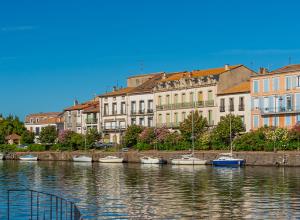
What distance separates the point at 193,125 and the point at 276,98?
47.4 ft

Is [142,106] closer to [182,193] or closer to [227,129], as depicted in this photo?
[227,129]

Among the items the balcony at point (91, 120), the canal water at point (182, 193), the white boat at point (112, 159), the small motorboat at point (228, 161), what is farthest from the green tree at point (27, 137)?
the canal water at point (182, 193)

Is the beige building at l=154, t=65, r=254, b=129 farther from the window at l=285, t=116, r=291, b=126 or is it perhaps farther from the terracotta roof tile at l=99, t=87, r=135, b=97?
the window at l=285, t=116, r=291, b=126

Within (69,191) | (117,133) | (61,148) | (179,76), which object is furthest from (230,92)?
(69,191)

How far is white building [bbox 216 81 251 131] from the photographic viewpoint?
105 metres

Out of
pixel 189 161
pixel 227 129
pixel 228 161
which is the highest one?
pixel 227 129

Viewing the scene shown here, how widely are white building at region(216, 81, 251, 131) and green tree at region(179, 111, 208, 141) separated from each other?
4.22 m

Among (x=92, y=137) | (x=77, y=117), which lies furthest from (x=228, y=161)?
(x=77, y=117)

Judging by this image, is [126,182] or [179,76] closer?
[126,182]

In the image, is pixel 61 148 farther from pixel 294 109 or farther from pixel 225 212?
pixel 225 212

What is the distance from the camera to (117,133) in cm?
13100

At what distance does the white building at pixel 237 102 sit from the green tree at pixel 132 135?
1532cm

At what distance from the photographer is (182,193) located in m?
52.6

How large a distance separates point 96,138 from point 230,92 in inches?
1245
